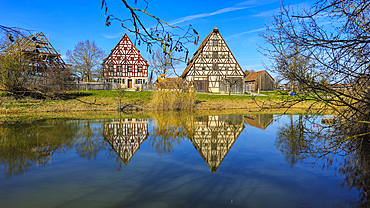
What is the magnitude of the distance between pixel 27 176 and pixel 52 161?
1.20 metres

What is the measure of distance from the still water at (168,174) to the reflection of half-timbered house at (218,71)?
1092 inches

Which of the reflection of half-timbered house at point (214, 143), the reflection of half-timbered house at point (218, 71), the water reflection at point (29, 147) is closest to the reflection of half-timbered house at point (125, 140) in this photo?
the water reflection at point (29, 147)

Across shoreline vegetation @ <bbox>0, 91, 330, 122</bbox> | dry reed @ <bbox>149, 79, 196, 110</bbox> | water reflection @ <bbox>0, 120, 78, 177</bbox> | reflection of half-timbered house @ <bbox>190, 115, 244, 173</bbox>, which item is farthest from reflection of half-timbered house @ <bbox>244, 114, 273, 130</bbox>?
water reflection @ <bbox>0, 120, 78, 177</bbox>

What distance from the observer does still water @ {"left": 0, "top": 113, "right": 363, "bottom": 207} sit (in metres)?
4.28

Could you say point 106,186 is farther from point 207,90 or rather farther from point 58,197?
point 207,90

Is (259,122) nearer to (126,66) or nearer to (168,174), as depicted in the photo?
(168,174)

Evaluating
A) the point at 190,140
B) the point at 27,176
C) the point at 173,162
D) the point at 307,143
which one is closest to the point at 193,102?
the point at 190,140

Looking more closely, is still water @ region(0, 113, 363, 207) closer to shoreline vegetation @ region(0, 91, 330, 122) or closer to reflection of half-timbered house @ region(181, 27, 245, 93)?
shoreline vegetation @ region(0, 91, 330, 122)

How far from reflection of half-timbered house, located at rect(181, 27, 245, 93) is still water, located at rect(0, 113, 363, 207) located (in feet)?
91.0

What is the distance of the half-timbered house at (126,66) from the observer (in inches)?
1706

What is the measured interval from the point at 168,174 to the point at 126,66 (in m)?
41.5

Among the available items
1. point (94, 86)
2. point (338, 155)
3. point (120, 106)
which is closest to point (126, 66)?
point (94, 86)

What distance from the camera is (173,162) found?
649 centimetres

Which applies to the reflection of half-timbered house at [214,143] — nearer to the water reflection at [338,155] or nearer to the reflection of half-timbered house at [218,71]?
the water reflection at [338,155]
